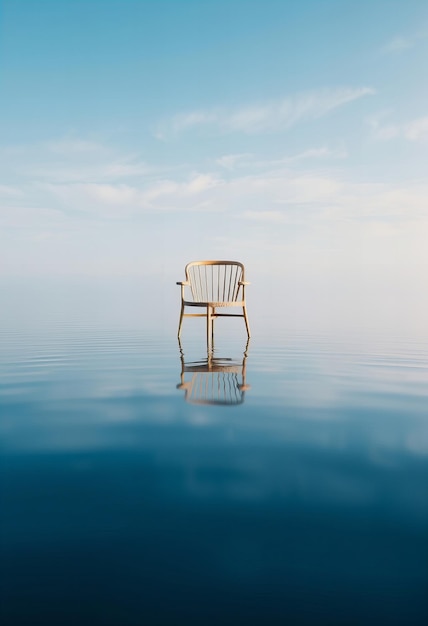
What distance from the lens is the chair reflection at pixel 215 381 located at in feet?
8.50

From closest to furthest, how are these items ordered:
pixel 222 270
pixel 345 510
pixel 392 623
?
pixel 392 623 → pixel 345 510 → pixel 222 270

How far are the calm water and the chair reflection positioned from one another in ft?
0.09

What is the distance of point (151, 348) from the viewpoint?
4.92 meters

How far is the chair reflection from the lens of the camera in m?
2.59

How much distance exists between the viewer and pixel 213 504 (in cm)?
126

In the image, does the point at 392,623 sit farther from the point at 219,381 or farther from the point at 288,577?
the point at 219,381

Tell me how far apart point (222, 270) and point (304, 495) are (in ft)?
14.7

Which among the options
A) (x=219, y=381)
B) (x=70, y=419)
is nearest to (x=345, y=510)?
(x=70, y=419)

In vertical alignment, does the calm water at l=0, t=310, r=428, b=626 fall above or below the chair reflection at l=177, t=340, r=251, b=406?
below

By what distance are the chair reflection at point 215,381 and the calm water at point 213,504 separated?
3 cm

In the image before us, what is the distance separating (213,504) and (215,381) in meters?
1.87

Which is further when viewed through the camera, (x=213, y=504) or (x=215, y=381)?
(x=215, y=381)

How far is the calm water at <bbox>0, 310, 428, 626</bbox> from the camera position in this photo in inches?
34.3

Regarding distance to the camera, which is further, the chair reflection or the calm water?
the chair reflection
